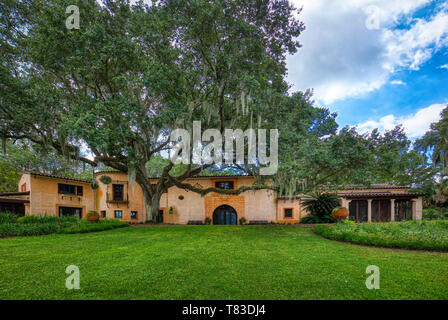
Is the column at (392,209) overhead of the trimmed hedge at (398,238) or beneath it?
beneath

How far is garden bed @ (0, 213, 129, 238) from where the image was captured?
348 inches

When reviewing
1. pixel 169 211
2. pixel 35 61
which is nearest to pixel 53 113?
pixel 35 61

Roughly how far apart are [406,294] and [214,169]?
13.8 metres

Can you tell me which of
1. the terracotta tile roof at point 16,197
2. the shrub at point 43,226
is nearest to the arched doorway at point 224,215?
the shrub at point 43,226

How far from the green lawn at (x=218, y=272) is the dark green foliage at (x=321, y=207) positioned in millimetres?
6973

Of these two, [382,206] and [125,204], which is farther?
[125,204]

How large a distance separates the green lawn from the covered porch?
12341 mm

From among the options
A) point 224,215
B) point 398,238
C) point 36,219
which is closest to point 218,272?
point 398,238

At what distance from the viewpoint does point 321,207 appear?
13578mm

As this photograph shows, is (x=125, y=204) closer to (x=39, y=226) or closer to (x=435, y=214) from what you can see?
(x=39, y=226)

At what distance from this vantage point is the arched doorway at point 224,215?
17766mm

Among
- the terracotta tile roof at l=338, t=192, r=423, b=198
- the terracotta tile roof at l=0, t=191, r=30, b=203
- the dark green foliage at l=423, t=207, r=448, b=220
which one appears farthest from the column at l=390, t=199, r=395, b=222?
the terracotta tile roof at l=0, t=191, r=30, b=203

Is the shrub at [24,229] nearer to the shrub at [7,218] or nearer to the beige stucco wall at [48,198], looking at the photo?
the shrub at [7,218]

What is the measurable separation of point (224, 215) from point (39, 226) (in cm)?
1212
